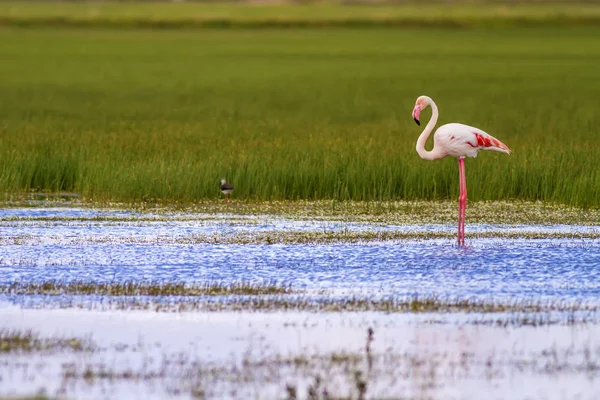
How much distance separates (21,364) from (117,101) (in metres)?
38.2

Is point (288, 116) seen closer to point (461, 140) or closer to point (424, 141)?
point (424, 141)

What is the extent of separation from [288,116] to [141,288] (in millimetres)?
27074

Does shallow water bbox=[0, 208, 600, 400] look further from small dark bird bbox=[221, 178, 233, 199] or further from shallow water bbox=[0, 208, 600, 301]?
small dark bird bbox=[221, 178, 233, 199]

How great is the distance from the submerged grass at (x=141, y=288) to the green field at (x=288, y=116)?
7.73m

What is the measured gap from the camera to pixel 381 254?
13195mm

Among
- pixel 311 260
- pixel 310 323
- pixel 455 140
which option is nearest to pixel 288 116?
pixel 455 140

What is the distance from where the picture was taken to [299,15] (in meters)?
154

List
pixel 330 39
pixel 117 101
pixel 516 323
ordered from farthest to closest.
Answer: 1. pixel 330 39
2. pixel 117 101
3. pixel 516 323

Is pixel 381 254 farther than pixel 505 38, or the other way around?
pixel 505 38

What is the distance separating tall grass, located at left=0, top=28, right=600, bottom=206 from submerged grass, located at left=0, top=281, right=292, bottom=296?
7.70 metres

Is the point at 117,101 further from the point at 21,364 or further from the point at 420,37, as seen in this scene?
the point at 420,37

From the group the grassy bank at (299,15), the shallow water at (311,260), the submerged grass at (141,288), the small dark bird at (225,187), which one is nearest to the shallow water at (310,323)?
the shallow water at (311,260)

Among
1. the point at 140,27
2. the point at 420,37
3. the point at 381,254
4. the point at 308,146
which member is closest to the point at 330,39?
the point at 420,37

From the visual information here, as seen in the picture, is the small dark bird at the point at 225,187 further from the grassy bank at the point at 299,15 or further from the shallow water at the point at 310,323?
the grassy bank at the point at 299,15
